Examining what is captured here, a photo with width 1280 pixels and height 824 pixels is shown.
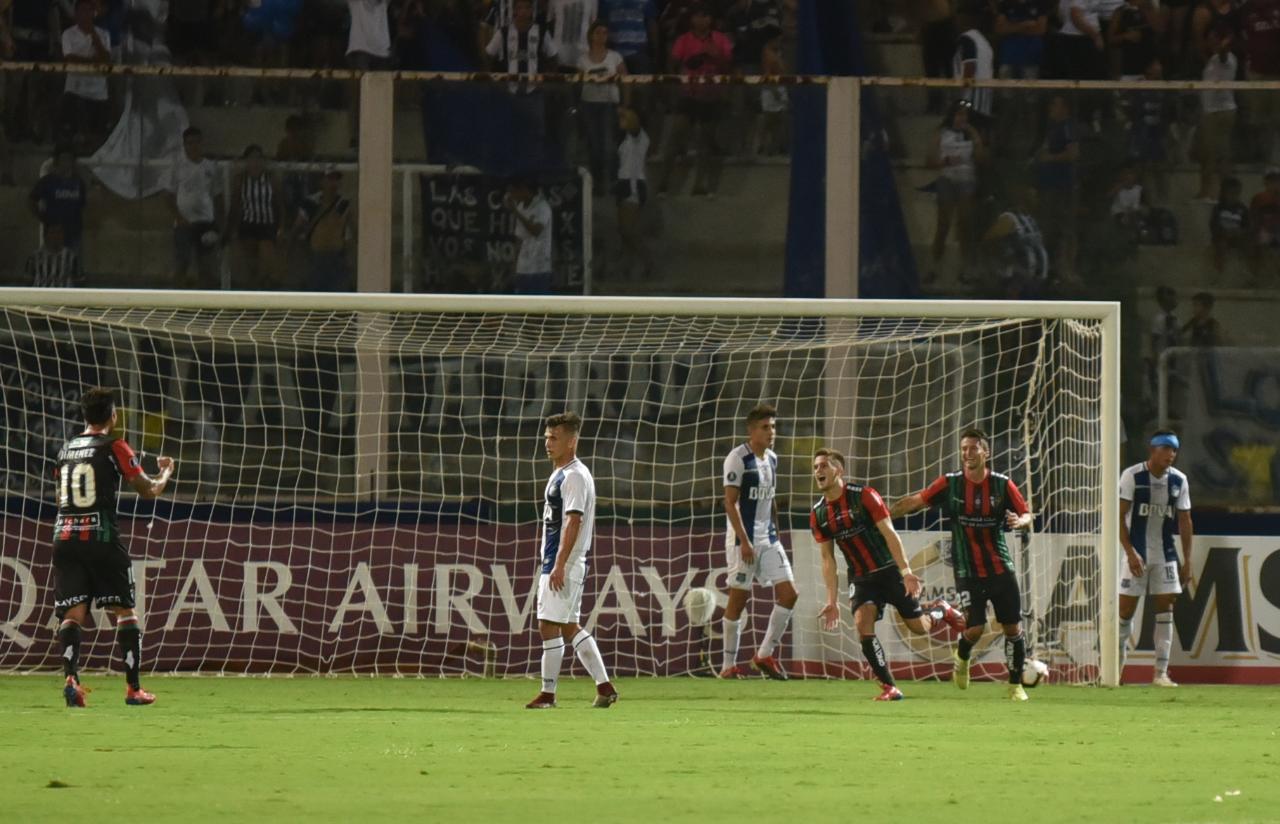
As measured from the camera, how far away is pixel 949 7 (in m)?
17.1

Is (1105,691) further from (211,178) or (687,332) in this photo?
(211,178)

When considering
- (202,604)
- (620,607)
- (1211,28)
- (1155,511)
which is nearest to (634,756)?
(620,607)

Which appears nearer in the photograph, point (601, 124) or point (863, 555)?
point (863, 555)

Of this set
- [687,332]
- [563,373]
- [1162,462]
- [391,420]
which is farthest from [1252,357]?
[391,420]

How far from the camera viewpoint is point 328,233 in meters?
14.6

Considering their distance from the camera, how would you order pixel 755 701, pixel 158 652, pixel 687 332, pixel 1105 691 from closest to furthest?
pixel 755 701, pixel 1105 691, pixel 158 652, pixel 687 332

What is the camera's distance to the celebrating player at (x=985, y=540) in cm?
1129

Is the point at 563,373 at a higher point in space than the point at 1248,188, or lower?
lower

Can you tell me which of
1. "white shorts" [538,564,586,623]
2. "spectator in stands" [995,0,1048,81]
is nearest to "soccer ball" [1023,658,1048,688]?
"white shorts" [538,564,586,623]

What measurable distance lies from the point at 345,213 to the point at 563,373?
2.29 meters

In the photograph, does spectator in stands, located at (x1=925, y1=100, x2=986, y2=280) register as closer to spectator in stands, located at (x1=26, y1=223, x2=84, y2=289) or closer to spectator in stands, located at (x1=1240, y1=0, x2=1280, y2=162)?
spectator in stands, located at (x1=1240, y1=0, x2=1280, y2=162)

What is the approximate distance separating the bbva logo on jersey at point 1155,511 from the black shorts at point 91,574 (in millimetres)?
7169

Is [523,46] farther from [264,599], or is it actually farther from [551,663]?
[551,663]

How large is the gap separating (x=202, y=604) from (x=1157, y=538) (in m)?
6.73
